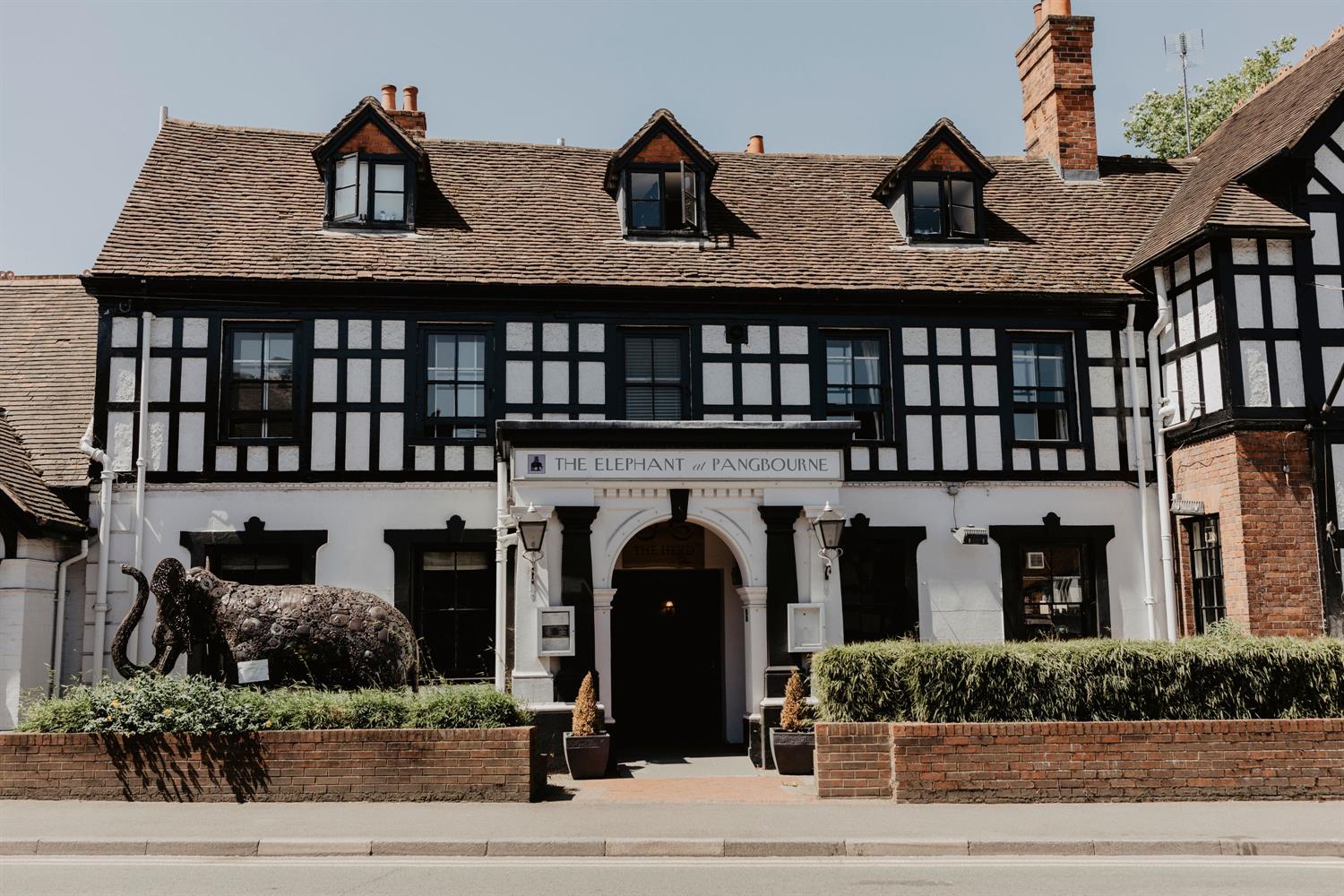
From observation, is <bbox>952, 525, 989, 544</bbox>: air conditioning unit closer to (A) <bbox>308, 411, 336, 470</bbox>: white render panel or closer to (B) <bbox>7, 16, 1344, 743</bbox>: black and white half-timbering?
(B) <bbox>7, 16, 1344, 743</bbox>: black and white half-timbering

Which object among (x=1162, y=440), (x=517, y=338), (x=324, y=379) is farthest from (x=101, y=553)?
(x=1162, y=440)

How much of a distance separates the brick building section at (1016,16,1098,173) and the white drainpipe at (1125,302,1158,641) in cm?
444

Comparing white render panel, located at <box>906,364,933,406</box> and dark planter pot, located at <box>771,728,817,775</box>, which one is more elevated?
white render panel, located at <box>906,364,933,406</box>

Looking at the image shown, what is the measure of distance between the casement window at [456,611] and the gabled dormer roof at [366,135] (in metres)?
6.38

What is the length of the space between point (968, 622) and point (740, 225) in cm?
726

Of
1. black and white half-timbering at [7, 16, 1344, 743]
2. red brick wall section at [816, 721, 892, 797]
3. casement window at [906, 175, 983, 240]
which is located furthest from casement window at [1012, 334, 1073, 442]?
red brick wall section at [816, 721, 892, 797]

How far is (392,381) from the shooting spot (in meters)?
17.4

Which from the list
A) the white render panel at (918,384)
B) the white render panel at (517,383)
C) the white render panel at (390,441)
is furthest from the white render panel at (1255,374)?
the white render panel at (390,441)

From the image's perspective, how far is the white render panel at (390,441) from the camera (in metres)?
17.1

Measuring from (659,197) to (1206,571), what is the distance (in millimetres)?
9994

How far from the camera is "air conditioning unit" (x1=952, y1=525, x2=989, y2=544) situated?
17453mm

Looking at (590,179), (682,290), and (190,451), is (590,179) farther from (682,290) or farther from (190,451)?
(190,451)

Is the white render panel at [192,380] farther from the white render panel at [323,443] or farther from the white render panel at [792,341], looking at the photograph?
the white render panel at [792,341]

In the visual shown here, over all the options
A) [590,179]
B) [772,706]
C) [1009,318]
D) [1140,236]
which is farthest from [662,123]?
[772,706]
